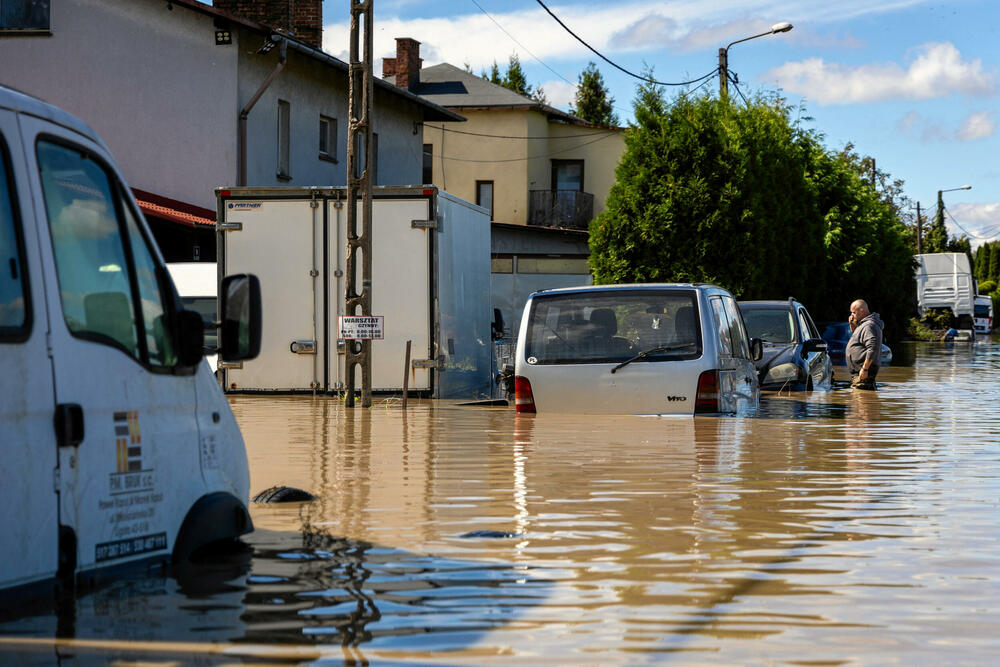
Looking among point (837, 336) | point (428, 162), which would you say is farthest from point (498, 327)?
point (428, 162)

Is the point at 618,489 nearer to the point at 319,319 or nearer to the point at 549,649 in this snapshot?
the point at 549,649

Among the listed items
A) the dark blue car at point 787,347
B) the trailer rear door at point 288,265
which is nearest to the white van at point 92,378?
the trailer rear door at point 288,265

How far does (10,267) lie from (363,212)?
518 inches

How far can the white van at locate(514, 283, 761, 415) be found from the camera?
1198 centimetres

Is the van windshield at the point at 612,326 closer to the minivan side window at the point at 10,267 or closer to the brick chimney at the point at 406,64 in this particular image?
the minivan side window at the point at 10,267

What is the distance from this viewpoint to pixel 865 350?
66.7 ft

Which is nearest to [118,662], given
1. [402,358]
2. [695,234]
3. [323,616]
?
[323,616]

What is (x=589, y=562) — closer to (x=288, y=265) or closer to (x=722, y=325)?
(x=722, y=325)

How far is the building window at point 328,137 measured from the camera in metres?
32.5

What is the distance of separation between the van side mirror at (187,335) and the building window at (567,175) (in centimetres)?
4764

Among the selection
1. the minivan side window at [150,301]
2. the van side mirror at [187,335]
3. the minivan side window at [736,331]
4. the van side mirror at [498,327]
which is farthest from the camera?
the van side mirror at [498,327]

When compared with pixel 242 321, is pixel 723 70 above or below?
above

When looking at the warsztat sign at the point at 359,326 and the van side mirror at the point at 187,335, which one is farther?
the warsztat sign at the point at 359,326

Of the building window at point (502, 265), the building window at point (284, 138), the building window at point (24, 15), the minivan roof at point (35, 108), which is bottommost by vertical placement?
the minivan roof at point (35, 108)
